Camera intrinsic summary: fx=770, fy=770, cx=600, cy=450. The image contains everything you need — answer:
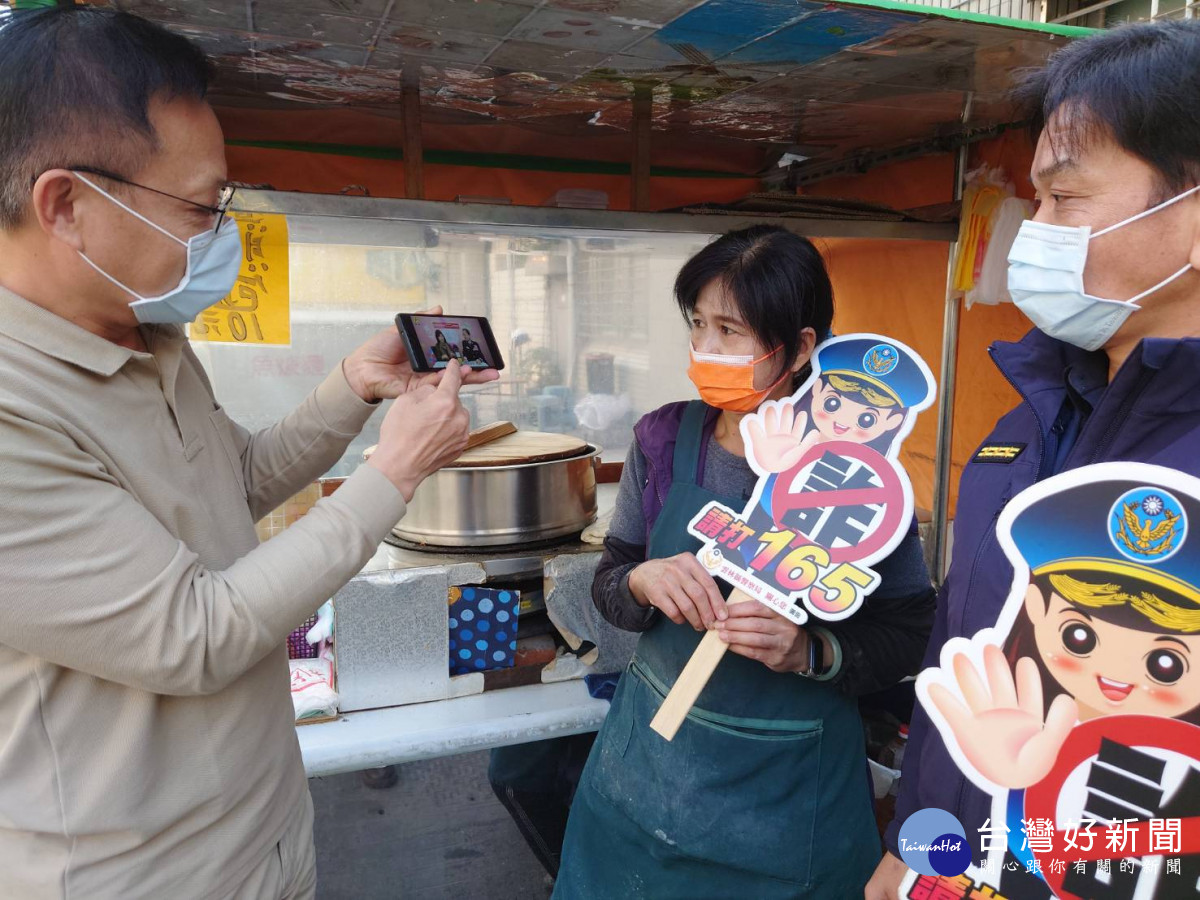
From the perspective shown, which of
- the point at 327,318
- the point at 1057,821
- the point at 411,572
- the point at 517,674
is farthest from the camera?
the point at 327,318

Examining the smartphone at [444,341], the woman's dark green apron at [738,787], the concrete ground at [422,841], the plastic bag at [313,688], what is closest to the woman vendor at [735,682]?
the woman's dark green apron at [738,787]

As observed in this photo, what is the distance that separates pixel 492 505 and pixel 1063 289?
5.48 ft

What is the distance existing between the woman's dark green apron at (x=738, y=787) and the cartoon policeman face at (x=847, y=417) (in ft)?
0.79

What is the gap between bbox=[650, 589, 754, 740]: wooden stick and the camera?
1288 millimetres

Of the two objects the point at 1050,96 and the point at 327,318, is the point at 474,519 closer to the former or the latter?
the point at 327,318

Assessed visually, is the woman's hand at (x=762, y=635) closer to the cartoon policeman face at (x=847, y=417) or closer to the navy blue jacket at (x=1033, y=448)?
the navy blue jacket at (x=1033, y=448)

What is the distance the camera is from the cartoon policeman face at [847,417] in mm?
1442

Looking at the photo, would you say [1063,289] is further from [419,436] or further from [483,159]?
[483,159]

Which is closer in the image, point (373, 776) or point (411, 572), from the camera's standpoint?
point (411, 572)

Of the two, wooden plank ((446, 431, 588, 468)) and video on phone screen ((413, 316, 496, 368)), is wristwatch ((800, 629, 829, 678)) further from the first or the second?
wooden plank ((446, 431, 588, 468))

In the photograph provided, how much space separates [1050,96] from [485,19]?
4.03 ft

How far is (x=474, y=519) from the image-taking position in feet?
7.78

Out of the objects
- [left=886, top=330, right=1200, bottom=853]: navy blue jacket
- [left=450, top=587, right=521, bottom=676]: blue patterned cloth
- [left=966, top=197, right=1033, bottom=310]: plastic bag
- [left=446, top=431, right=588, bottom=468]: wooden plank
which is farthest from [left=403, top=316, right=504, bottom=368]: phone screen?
[left=966, top=197, right=1033, bottom=310]: plastic bag

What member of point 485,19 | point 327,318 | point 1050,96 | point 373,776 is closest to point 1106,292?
point 1050,96
